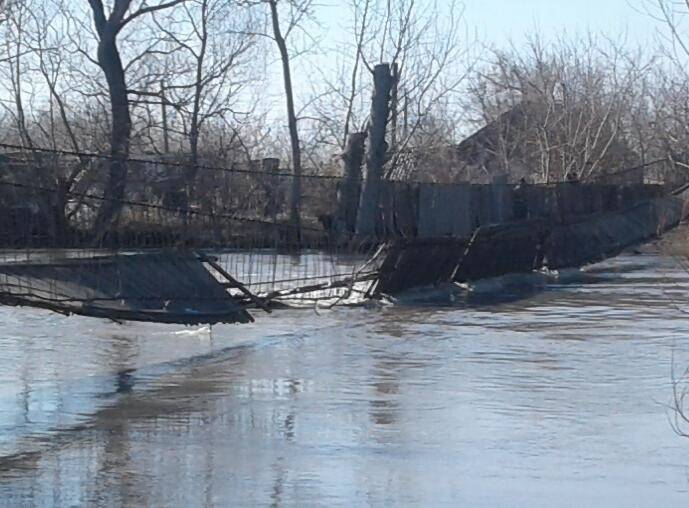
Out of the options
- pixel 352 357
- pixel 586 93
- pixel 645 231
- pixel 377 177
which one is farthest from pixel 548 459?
pixel 586 93

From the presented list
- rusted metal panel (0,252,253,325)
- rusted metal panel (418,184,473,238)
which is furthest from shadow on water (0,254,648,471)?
rusted metal panel (418,184,473,238)

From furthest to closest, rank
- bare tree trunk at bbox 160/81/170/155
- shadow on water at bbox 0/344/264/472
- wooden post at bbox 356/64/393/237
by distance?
bare tree trunk at bbox 160/81/170/155 < wooden post at bbox 356/64/393/237 < shadow on water at bbox 0/344/264/472

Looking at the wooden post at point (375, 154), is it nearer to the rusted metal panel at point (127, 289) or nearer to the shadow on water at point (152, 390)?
the shadow on water at point (152, 390)

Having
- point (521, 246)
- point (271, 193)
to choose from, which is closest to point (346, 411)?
point (271, 193)

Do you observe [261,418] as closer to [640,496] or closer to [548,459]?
[548,459]

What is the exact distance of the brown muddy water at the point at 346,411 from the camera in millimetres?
7676

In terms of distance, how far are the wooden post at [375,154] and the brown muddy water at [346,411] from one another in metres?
2.41

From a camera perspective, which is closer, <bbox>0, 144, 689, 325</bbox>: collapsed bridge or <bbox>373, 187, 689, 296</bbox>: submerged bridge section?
<bbox>0, 144, 689, 325</bbox>: collapsed bridge

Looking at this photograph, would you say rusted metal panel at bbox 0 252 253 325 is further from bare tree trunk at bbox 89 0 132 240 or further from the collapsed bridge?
bare tree trunk at bbox 89 0 132 240

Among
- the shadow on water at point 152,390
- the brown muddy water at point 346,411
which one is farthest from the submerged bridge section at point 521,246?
the shadow on water at point 152,390

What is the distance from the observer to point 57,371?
1187 cm

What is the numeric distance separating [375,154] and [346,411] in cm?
1034

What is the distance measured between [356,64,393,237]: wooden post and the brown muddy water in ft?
7.90

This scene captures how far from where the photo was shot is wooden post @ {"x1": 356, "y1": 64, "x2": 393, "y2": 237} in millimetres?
18672
